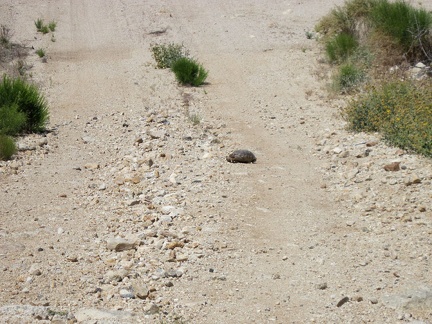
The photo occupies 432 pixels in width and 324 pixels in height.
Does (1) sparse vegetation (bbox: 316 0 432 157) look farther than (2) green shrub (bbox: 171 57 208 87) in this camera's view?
No

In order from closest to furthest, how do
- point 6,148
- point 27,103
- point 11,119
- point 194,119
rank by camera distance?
point 6,148, point 11,119, point 194,119, point 27,103

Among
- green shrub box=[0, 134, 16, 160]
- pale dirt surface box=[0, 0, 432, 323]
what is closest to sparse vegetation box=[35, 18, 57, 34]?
pale dirt surface box=[0, 0, 432, 323]

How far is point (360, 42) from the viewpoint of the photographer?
14.0m

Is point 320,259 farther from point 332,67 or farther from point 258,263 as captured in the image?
point 332,67

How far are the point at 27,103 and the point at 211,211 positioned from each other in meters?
5.12

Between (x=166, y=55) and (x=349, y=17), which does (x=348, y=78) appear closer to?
(x=349, y=17)

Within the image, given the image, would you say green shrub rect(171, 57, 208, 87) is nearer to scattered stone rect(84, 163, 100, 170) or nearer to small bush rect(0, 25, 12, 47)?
scattered stone rect(84, 163, 100, 170)

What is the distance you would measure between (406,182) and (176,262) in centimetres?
291

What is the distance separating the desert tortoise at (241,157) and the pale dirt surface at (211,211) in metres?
0.11

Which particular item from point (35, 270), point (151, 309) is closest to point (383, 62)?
point (35, 270)

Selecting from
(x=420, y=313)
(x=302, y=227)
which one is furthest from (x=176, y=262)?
(x=420, y=313)

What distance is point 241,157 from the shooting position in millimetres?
8820

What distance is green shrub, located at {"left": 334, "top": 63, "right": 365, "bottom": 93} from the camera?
11968 millimetres

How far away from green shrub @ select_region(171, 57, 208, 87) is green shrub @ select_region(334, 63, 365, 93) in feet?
8.75
